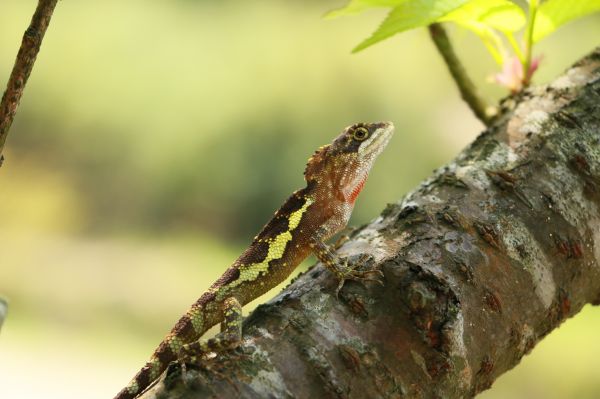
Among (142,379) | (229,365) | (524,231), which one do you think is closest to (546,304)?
(524,231)

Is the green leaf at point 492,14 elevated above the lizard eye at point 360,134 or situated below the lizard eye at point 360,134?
above

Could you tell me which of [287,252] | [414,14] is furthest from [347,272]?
[287,252]

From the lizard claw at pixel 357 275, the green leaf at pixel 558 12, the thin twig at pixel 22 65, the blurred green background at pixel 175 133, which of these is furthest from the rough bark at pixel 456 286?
the blurred green background at pixel 175 133

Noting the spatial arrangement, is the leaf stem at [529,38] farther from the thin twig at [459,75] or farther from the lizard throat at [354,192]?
the lizard throat at [354,192]

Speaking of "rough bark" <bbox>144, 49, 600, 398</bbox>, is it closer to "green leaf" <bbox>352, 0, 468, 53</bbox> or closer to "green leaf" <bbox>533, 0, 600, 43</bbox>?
"green leaf" <bbox>533, 0, 600, 43</bbox>

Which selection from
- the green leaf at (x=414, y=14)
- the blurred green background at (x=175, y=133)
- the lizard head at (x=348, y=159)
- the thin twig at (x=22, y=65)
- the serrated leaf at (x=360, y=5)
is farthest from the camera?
the blurred green background at (x=175, y=133)

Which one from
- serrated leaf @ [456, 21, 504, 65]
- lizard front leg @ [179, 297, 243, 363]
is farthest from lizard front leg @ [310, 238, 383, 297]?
serrated leaf @ [456, 21, 504, 65]

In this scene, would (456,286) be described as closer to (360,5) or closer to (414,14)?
(414,14)
